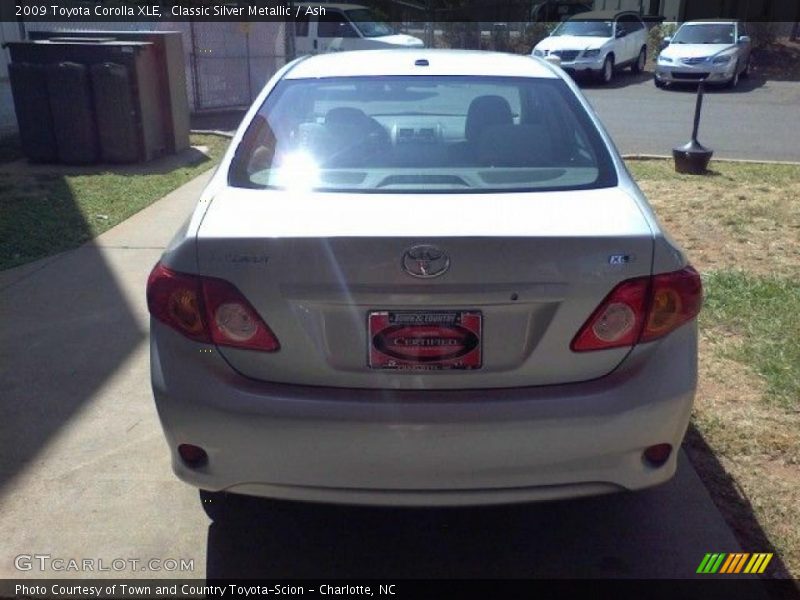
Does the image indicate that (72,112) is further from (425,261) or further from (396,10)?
(396,10)

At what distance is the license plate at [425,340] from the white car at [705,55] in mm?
19833

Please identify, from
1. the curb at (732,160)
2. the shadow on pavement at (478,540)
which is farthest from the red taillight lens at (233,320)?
the curb at (732,160)

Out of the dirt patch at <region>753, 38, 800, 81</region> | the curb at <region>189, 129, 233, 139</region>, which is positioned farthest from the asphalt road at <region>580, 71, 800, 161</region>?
the curb at <region>189, 129, 233, 139</region>

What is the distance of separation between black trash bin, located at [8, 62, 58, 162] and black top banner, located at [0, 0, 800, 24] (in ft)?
10.8

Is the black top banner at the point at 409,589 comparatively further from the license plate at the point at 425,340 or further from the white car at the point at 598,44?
the white car at the point at 598,44

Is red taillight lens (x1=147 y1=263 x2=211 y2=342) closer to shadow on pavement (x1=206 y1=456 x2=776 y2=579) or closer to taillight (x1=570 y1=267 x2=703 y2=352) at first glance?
shadow on pavement (x1=206 y1=456 x2=776 y2=579)

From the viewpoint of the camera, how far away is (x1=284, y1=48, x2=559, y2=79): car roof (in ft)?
12.3

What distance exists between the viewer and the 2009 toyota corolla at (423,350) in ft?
8.17

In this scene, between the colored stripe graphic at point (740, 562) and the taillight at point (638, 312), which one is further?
the colored stripe graphic at point (740, 562)

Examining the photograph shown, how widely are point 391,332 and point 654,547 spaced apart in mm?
1364

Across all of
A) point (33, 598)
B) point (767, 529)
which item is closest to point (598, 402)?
point (767, 529)

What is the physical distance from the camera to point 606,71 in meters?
22.1

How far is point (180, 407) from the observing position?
2.60 meters

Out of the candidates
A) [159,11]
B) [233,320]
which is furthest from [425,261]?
[159,11]
